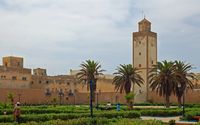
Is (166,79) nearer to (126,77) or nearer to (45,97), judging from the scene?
(126,77)

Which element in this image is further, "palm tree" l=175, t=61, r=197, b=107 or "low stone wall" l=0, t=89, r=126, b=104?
"low stone wall" l=0, t=89, r=126, b=104

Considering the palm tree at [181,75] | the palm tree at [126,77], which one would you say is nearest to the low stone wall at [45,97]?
the palm tree at [126,77]

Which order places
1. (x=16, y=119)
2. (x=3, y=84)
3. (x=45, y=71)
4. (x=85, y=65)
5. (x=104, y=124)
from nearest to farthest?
1. (x=104, y=124)
2. (x=16, y=119)
3. (x=85, y=65)
4. (x=3, y=84)
5. (x=45, y=71)

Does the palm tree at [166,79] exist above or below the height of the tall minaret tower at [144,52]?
below

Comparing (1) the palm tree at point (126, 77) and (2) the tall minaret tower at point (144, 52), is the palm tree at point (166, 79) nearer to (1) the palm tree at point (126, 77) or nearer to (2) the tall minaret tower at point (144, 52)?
(1) the palm tree at point (126, 77)

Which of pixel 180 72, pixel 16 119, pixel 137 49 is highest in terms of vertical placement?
pixel 137 49

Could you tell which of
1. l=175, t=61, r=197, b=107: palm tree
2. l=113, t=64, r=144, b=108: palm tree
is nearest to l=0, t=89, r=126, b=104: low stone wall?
l=113, t=64, r=144, b=108: palm tree

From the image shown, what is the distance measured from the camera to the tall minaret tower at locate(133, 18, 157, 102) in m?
58.6

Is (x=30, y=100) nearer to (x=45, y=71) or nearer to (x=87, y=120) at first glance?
(x=45, y=71)

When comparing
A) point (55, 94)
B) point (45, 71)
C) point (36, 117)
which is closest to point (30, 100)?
point (55, 94)

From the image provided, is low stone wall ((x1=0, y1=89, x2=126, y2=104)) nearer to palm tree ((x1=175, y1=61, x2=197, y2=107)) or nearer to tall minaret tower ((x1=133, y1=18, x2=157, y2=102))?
tall minaret tower ((x1=133, y1=18, x2=157, y2=102))

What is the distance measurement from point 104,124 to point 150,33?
45225mm

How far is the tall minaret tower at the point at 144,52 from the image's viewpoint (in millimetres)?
58575

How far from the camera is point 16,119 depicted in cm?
1895
